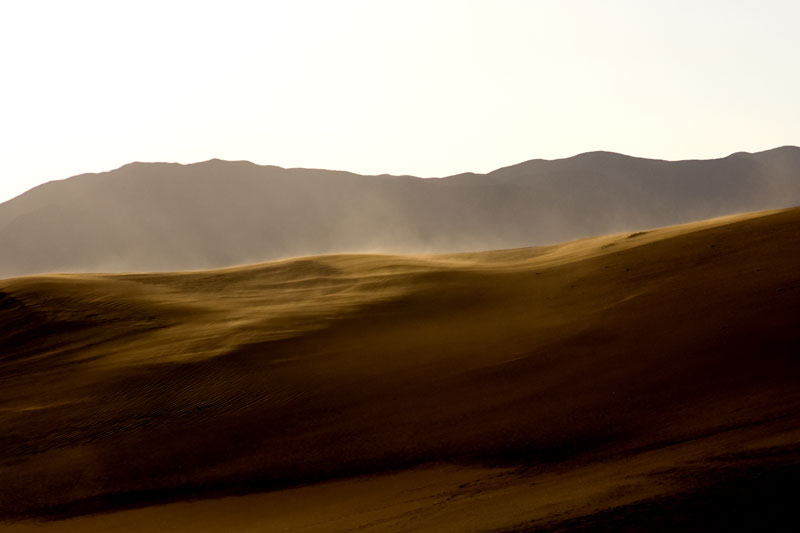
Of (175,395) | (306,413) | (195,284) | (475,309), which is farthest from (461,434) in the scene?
(195,284)

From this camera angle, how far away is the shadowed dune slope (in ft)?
22.9

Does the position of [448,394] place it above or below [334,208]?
below

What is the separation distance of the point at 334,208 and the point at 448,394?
131439 millimetres

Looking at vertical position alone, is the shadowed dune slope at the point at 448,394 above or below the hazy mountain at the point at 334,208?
below

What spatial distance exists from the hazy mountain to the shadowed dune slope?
10861 centimetres

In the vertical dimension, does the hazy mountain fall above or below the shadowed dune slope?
above

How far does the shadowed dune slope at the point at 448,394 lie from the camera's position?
6992 mm

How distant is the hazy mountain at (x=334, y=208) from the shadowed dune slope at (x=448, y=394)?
108608 millimetres

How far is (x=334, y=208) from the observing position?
463 feet

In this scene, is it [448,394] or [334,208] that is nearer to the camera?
[448,394]

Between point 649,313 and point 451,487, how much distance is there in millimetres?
5678

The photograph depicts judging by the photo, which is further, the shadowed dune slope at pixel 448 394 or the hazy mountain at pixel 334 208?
the hazy mountain at pixel 334 208

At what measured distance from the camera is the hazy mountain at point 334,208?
128000 mm

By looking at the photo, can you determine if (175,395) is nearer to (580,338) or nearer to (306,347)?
(306,347)
